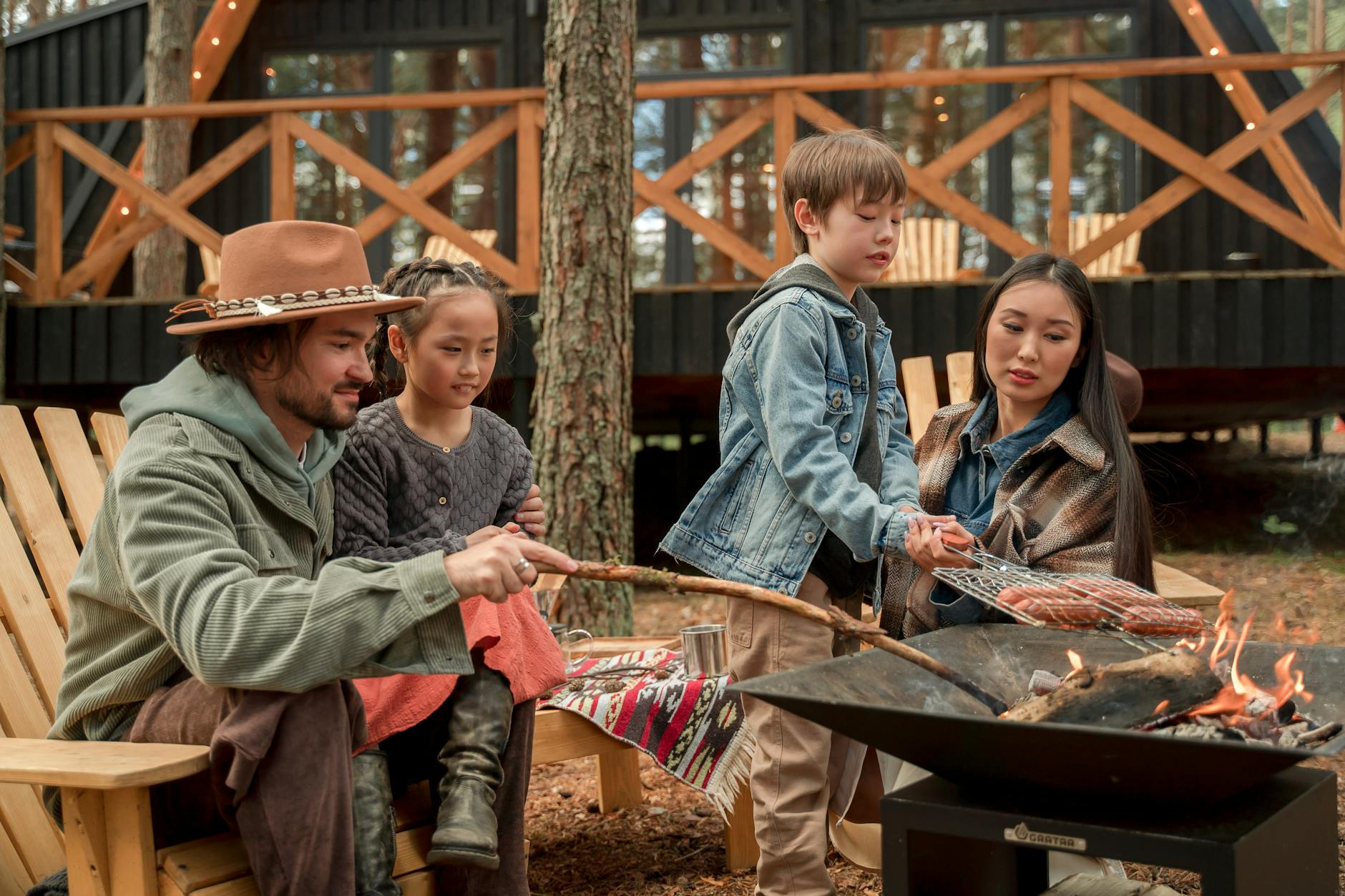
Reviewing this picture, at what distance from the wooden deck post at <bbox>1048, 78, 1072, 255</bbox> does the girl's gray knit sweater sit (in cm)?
467

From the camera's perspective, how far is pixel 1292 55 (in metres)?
7.17

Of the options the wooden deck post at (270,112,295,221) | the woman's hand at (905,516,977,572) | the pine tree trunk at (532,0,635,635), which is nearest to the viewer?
the woman's hand at (905,516,977,572)

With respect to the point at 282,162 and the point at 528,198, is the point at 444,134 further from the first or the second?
the point at 528,198

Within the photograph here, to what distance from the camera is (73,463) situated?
3287 mm

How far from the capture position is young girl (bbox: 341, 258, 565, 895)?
94.1 inches

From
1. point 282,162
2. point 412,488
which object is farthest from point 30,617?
point 282,162

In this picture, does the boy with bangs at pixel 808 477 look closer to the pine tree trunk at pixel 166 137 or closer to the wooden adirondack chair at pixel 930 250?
the wooden adirondack chair at pixel 930 250

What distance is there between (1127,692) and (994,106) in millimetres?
8818

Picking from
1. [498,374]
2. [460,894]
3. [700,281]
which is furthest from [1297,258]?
[460,894]

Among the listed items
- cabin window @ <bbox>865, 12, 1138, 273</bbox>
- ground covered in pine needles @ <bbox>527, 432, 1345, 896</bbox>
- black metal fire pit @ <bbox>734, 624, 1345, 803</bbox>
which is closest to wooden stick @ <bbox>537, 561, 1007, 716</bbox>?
black metal fire pit @ <bbox>734, 624, 1345, 803</bbox>

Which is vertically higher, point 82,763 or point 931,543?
point 931,543

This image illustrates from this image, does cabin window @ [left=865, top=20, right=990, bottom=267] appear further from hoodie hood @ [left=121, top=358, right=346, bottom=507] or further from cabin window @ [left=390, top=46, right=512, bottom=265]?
hoodie hood @ [left=121, top=358, right=346, bottom=507]

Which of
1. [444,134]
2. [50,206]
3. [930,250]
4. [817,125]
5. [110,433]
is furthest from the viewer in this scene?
[444,134]

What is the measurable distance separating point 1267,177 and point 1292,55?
247 cm
